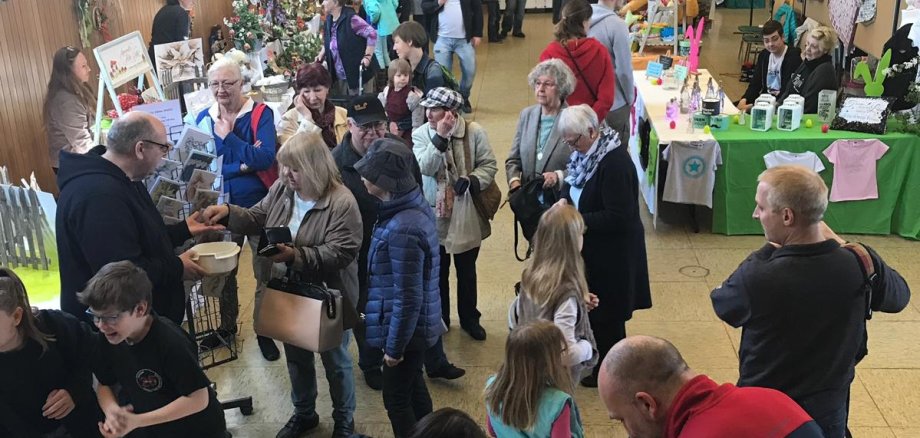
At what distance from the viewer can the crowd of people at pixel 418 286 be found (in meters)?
2.68

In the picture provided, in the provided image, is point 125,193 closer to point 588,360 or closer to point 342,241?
point 342,241

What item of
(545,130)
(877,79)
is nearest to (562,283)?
(545,130)

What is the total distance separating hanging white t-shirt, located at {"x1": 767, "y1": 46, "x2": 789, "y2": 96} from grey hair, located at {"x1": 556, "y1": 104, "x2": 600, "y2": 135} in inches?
153

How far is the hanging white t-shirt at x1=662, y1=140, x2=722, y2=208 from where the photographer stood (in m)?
6.07

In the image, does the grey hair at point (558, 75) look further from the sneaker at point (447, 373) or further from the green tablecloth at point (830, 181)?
the green tablecloth at point (830, 181)

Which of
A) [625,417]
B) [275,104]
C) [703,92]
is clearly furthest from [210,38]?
[625,417]

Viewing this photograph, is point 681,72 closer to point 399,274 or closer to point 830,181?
point 830,181

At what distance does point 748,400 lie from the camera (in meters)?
2.03

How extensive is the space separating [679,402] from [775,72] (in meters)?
5.90

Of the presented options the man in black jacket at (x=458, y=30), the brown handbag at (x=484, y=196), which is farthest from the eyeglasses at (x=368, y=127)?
the man in black jacket at (x=458, y=30)

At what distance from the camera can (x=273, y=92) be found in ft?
23.5

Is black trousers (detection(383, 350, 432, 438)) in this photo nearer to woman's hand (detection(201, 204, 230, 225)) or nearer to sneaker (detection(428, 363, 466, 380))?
sneaker (detection(428, 363, 466, 380))

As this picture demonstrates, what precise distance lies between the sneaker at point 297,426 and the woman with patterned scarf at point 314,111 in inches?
64.7

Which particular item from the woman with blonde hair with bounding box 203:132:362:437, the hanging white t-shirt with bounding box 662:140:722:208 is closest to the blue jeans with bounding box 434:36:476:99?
the hanging white t-shirt with bounding box 662:140:722:208
